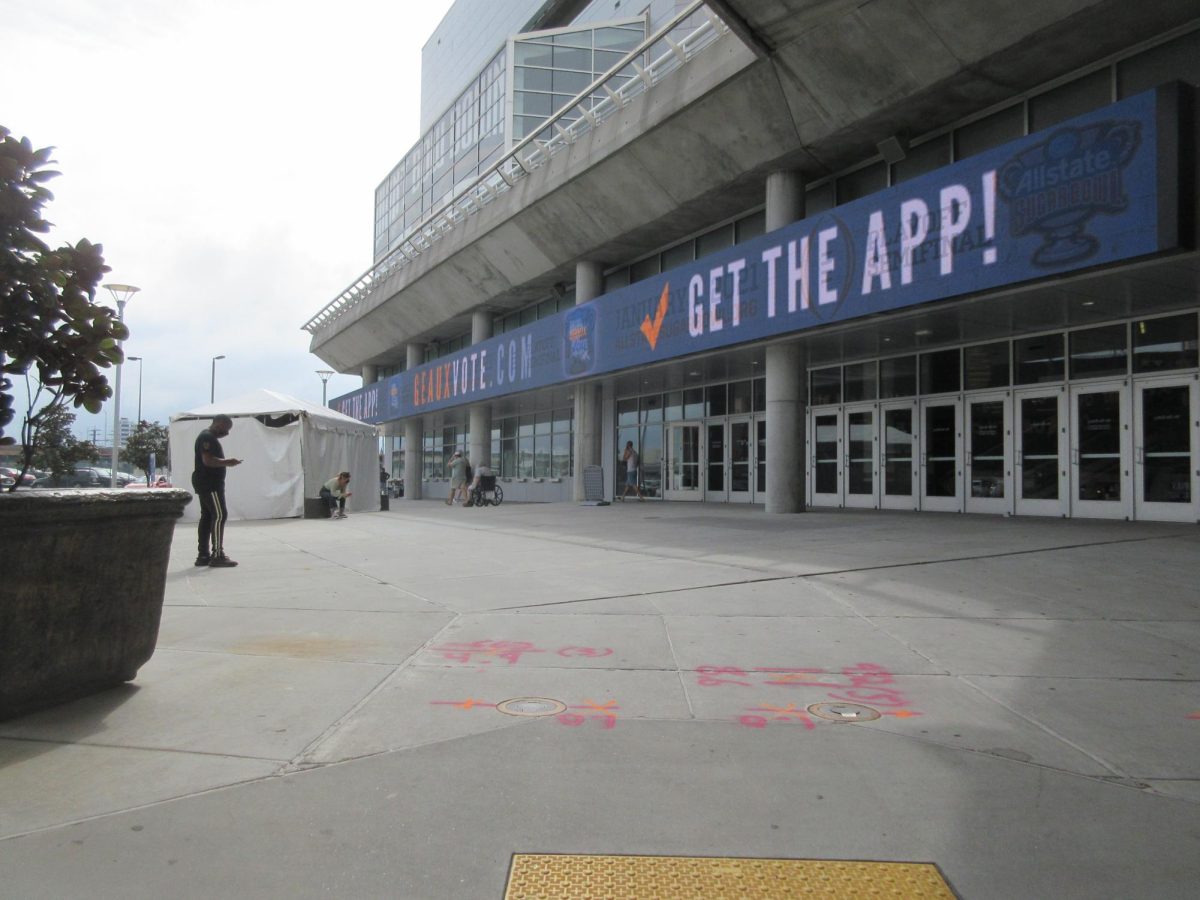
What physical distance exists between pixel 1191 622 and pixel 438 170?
59929 millimetres

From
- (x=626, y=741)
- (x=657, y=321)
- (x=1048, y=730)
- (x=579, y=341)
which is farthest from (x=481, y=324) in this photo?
(x=1048, y=730)

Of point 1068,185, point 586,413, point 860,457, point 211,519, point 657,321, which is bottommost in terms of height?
point 211,519

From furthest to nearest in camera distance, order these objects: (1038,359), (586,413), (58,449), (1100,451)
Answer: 1. (586,413)
2. (1038,359)
3. (1100,451)
4. (58,449)

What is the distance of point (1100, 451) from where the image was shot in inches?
548

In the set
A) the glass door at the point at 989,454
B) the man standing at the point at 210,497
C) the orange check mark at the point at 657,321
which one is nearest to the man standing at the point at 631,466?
the orange check mark at the point at 657,321

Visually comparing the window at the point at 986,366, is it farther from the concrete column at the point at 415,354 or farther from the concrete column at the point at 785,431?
the concrete column at the point at 415,354

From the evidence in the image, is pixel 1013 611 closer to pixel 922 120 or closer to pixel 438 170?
pixel 922 120

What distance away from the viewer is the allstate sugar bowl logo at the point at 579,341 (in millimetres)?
21812

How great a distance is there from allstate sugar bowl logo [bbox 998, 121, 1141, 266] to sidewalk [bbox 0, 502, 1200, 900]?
17.0 feet

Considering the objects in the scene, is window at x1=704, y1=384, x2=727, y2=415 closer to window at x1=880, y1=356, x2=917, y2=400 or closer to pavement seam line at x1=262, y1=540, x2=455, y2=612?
window at x1=880, y1=356, x2=917, y2=400

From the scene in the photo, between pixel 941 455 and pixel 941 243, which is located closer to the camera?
pixel 941 243

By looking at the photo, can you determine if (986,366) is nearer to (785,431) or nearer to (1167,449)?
(1167,449)

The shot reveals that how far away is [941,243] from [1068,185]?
197cm

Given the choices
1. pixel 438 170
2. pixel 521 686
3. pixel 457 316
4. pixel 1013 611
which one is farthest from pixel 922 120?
pixel 438 170
